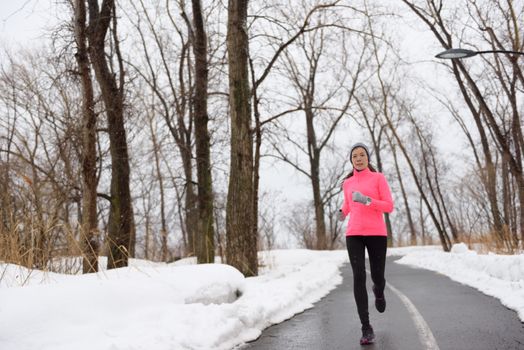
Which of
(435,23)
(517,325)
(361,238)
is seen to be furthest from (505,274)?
(435,23)

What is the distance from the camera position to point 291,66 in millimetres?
30344

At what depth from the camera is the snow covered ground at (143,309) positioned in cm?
408

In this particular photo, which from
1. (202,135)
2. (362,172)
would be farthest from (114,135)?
(362,172)

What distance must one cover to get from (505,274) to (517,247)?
17.2 feet

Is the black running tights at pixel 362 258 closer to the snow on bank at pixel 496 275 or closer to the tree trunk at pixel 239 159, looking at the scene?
the snow on bank at pixel 496 275

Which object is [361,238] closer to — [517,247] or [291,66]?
[517,247]

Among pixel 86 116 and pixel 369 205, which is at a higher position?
pixel 86 116

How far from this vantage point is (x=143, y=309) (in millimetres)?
5219

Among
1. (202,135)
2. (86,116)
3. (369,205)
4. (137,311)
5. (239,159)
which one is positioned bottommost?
(137,311)

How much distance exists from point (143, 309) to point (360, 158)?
294cm

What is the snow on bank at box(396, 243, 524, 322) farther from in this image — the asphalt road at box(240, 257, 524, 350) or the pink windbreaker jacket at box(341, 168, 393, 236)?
the pink windbreaker jacket at box(341, 168, 393, 236)

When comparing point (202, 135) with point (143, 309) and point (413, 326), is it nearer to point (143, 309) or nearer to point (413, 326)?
point (143, 309)

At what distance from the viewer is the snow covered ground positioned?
13.4 feet

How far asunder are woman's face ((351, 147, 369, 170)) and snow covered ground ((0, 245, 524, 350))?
7.26ft
